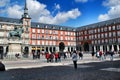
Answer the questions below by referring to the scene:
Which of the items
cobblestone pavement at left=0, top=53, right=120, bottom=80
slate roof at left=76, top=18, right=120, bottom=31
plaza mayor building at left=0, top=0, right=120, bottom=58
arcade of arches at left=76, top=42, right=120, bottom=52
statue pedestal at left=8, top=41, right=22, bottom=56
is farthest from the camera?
slate roof at left=76, top=18, right=120, bottom=31

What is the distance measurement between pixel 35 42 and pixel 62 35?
19801 mm

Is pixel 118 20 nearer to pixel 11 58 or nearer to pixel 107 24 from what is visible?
pixel 107 24

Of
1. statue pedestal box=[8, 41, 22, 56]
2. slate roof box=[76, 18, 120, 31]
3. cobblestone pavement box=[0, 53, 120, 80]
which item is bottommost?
cobblestone pavement box=[0, 53, 120, 80]

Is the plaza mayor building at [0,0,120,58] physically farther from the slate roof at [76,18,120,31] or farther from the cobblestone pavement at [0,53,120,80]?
the cobblestone pavement at [0,53,120,80]

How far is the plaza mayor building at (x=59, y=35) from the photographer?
83.3m

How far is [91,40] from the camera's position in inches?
3962

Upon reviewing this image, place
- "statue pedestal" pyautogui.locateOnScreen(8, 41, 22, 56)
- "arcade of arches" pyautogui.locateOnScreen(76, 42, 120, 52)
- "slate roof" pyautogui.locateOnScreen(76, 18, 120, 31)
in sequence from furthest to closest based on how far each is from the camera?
"slate roof" pyautogui.locateOnScreen(76, 18, 120, 31)
"arcade of arches" pyautogui.locateOnScreen(76, 42, 120, 52)
"statue pedestal" pyautogui.locateOnScreen(8, 41, 22, 56)

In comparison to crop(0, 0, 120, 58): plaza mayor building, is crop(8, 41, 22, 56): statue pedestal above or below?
below

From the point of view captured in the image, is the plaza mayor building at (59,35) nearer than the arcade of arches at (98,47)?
Yes

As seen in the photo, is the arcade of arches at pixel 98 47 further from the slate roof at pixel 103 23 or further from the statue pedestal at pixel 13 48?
→ the statue pedestal at pixel 13 48

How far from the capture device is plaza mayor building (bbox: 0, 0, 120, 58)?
273ft

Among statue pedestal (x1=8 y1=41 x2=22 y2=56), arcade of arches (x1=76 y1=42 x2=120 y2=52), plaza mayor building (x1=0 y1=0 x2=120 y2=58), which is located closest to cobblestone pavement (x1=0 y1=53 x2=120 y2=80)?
statue pedestal (x1=8 y1=41 x2=22 y2=56)

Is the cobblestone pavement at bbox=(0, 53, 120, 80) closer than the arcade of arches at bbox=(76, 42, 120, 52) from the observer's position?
Yes

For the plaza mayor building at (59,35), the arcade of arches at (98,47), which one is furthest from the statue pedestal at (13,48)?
the arcade of arches at (98,47)
